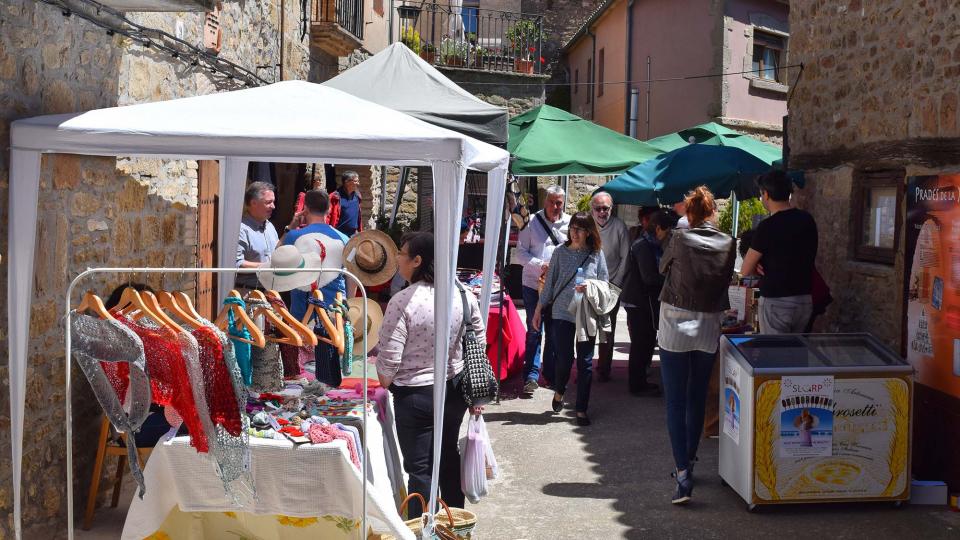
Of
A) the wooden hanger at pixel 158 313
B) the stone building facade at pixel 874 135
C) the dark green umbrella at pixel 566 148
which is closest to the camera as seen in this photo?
the wooden hanger at pixel 158 313

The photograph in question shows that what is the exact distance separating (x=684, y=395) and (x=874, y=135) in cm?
250

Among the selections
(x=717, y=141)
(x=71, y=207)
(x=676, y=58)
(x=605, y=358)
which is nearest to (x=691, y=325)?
(x=71, y=207)

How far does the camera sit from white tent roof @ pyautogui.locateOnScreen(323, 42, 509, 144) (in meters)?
8.46

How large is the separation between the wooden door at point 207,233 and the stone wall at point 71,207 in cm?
34

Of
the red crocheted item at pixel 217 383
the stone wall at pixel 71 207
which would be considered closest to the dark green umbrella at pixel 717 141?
the stone wall at pixel 71 207

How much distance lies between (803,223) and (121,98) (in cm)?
427

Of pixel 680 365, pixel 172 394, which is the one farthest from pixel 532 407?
pixel 172 394

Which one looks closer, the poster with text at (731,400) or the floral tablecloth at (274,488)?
the floral tablecloth at (274,488)

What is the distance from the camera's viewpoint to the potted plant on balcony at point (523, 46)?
22828 millimetres

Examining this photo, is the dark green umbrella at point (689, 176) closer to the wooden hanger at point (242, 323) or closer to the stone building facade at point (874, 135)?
the stone building facade at point (874, 135)

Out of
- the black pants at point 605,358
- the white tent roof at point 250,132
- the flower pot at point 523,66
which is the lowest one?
the black pants at point 605,358

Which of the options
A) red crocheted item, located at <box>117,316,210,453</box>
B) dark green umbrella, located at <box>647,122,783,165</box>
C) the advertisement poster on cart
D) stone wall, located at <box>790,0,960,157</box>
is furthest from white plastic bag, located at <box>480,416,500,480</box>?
dark green umbrella, located at <box>647,122,783,165</box>

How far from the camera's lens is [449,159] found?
181 inches

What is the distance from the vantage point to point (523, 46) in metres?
24.4
